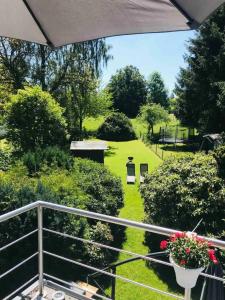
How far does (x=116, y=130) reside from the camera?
32.6 meters

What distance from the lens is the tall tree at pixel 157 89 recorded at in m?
Result: 60.2

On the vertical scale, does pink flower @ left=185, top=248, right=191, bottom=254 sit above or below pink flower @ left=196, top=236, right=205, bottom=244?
below

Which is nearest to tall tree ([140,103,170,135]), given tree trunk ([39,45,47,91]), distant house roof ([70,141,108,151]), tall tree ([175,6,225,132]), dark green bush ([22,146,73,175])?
tall tree ([175,6,225,132])

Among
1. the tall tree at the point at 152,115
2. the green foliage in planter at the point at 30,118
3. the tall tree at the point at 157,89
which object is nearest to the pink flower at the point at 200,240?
the green foliage in planter at the point at 30,118

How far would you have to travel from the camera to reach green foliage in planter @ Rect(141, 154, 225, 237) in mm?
8664

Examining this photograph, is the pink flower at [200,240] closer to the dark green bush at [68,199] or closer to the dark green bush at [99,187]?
the dark green bush at [68,199]

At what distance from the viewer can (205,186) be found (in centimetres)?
881

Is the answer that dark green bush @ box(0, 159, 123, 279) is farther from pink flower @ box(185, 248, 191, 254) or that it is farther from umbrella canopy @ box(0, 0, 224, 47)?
umbrella canopy @ box(0, 0, 224, 47)

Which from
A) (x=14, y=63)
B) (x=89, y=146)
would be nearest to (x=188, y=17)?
(x=89, y=146)

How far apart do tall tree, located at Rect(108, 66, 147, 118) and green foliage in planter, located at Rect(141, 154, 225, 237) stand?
38.7 meters

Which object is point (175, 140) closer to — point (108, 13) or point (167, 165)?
point (167, 165)

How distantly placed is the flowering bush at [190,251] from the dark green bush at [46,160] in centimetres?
828

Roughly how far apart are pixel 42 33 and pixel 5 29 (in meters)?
0.25

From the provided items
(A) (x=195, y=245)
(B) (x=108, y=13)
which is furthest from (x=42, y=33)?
(A) (x=195, y=245)
